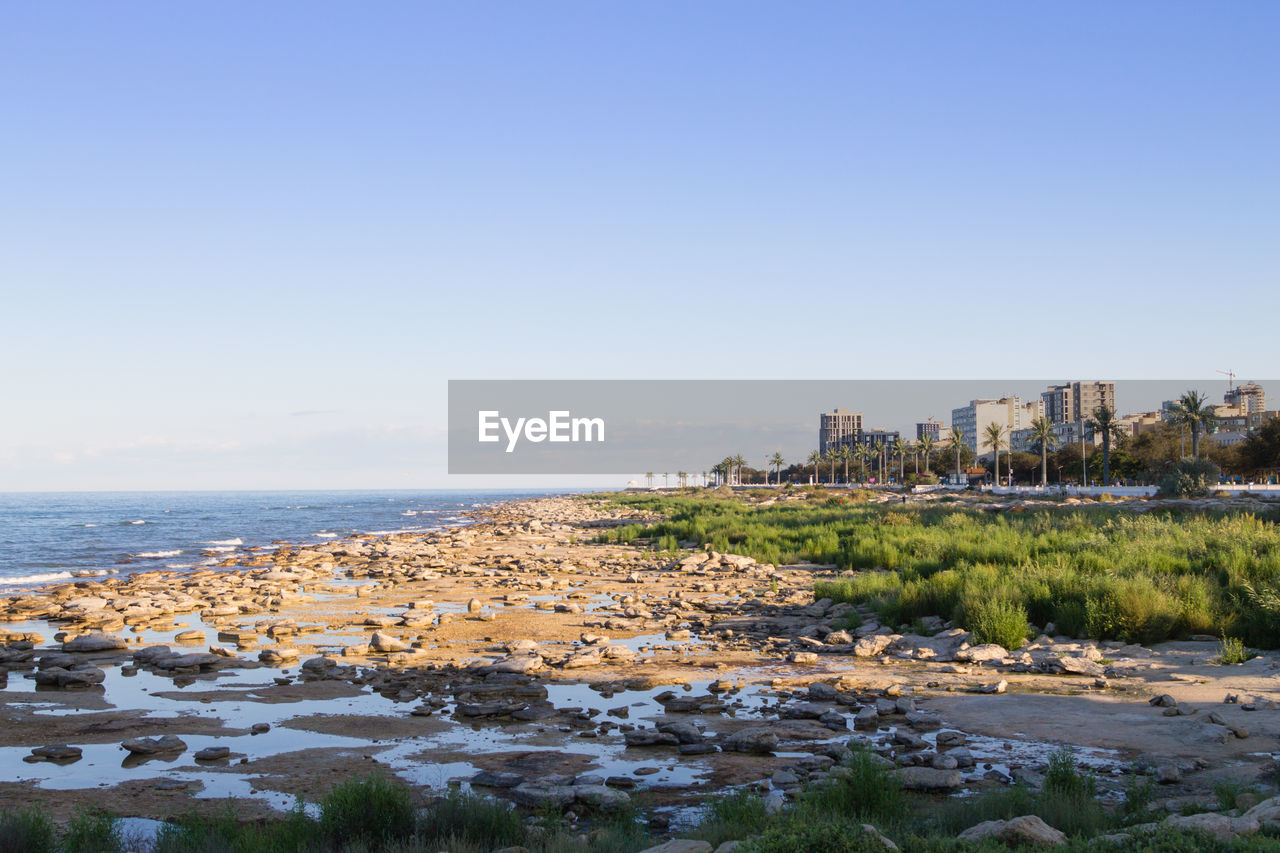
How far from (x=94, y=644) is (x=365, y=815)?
39.4 feet

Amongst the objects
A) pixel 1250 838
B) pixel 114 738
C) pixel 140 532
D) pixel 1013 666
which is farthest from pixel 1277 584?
pixel 140 532

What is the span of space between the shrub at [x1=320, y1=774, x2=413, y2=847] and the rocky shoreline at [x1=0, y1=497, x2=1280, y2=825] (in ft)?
4.09

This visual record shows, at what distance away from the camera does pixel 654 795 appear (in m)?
8.16

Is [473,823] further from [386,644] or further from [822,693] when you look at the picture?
[386,644]

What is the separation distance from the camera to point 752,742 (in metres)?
9.55

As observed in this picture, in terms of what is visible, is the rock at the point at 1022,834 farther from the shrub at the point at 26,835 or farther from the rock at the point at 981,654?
the rock at the point at 981,654

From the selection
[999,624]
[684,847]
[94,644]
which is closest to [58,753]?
[684,847]

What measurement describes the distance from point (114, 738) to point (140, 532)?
61.2 meters

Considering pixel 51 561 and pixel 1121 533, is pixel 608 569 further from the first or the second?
pixel 51 561

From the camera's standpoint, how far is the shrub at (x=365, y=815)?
6770mm

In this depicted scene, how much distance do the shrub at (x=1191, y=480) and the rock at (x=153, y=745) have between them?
6909 centimetres

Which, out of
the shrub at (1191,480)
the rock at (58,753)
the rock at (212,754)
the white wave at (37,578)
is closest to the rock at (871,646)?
the rock at (212,754)

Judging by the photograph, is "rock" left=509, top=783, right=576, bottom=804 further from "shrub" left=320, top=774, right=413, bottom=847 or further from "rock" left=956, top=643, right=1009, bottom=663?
"rock" left=956, top=643, right=1009, bottom=663

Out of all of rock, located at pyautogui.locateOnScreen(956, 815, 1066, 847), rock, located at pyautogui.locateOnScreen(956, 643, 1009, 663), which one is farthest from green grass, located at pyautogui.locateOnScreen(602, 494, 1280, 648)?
rock, located at pyautogui.locateOnScreen(956, 815, 1066, 847)
